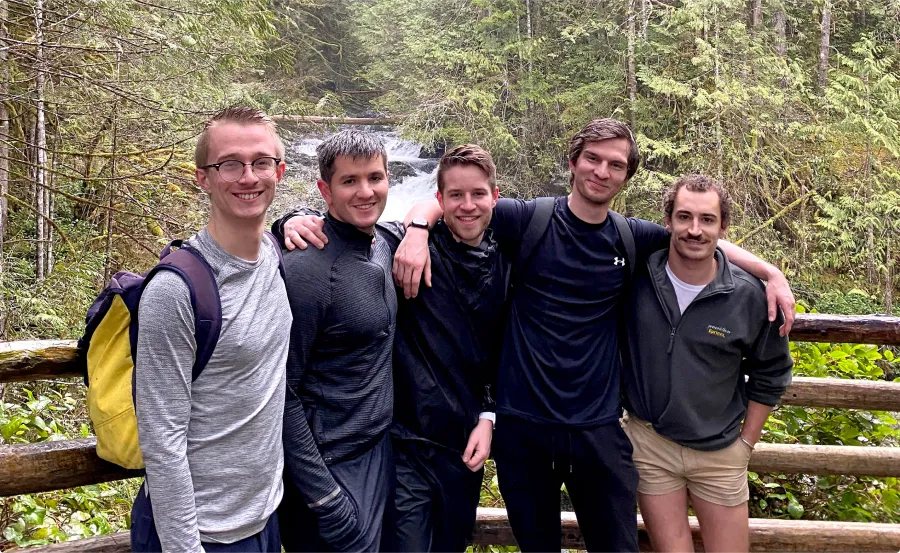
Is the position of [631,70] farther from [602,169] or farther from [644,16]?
[602,169]

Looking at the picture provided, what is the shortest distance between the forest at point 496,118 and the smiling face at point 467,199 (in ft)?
8.80

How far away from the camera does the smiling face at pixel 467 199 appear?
8.85 ft

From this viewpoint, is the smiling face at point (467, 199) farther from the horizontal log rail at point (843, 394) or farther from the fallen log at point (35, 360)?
the horizontal log rail at point (843, 394)

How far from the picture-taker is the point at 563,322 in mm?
2844

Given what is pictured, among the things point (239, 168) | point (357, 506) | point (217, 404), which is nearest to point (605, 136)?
point (239, 168)

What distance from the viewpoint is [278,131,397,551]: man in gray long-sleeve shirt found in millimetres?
2275

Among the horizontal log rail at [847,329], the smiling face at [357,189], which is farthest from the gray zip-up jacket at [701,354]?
the smiling face at [357,189]

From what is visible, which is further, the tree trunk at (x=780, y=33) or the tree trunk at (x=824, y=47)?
the tree trunk at (x=780, y=33)

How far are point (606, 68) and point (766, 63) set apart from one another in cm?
422

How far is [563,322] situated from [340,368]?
3.18 ft

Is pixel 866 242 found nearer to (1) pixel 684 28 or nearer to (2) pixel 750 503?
(1) pixel 684 28

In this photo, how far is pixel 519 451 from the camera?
2836mm

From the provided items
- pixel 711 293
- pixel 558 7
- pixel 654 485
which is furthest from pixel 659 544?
pixel 558 7

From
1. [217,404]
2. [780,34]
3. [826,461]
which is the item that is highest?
[780,34]
